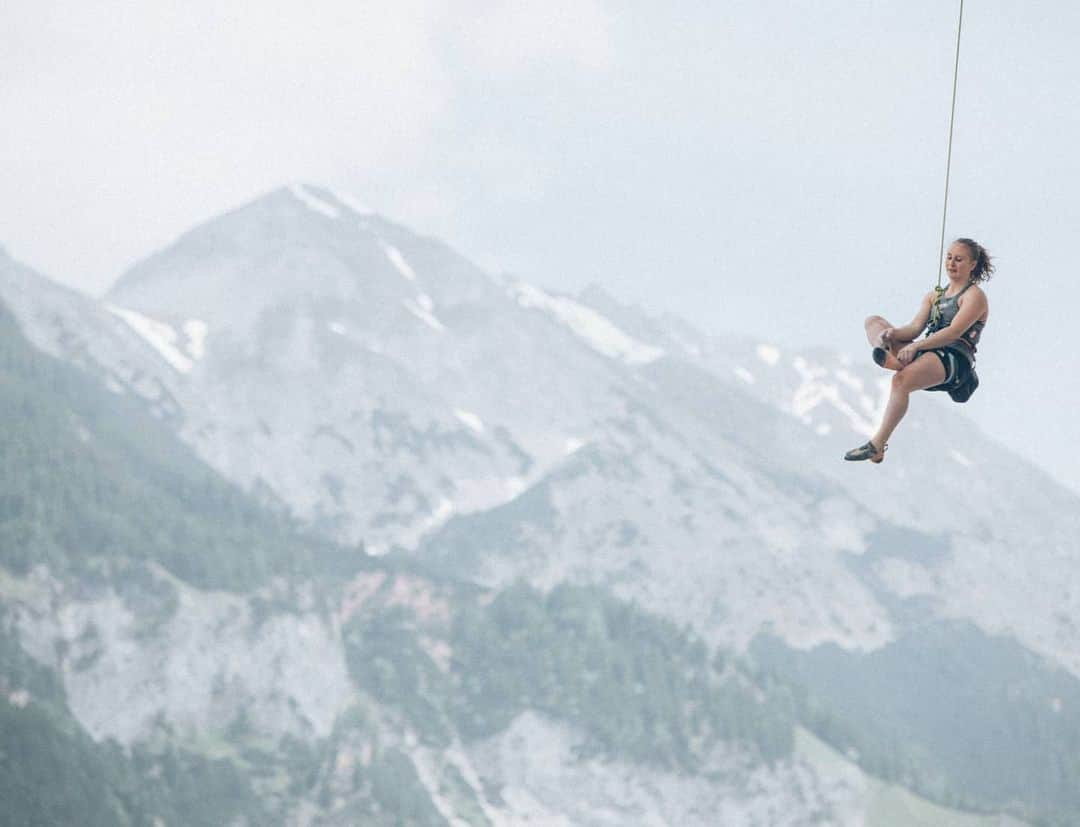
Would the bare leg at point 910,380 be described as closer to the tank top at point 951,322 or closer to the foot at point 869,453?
the foot at point 869,453

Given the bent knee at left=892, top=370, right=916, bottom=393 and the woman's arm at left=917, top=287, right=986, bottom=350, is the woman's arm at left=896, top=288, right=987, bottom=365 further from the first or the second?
the bent knee at left=892, top=370, right=916, bottom=393

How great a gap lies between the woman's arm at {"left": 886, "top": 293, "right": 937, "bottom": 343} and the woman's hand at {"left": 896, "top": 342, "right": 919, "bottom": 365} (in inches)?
9.1

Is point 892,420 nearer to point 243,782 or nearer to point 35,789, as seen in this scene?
point 35,789

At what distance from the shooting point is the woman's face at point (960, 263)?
19.1 m

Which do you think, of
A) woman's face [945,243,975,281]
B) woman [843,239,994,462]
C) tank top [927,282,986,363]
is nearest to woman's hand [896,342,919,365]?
woman [843,239,994,462]

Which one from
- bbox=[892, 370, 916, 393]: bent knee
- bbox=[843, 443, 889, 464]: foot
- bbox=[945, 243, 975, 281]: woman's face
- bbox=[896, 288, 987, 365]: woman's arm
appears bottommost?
bbox=[843, 443, 889, 464]: foot

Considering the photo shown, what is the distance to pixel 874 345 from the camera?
18.8m

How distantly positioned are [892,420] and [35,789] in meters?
170

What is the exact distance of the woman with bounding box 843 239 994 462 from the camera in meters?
18.5

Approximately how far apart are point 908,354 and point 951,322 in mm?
1019

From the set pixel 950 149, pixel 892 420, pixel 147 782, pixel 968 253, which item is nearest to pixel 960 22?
pixel 950 149

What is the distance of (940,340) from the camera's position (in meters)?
18.5

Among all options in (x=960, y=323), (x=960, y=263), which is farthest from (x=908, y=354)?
(x=960, y=263)

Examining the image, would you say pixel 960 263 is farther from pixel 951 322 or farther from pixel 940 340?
pixel 940 340
